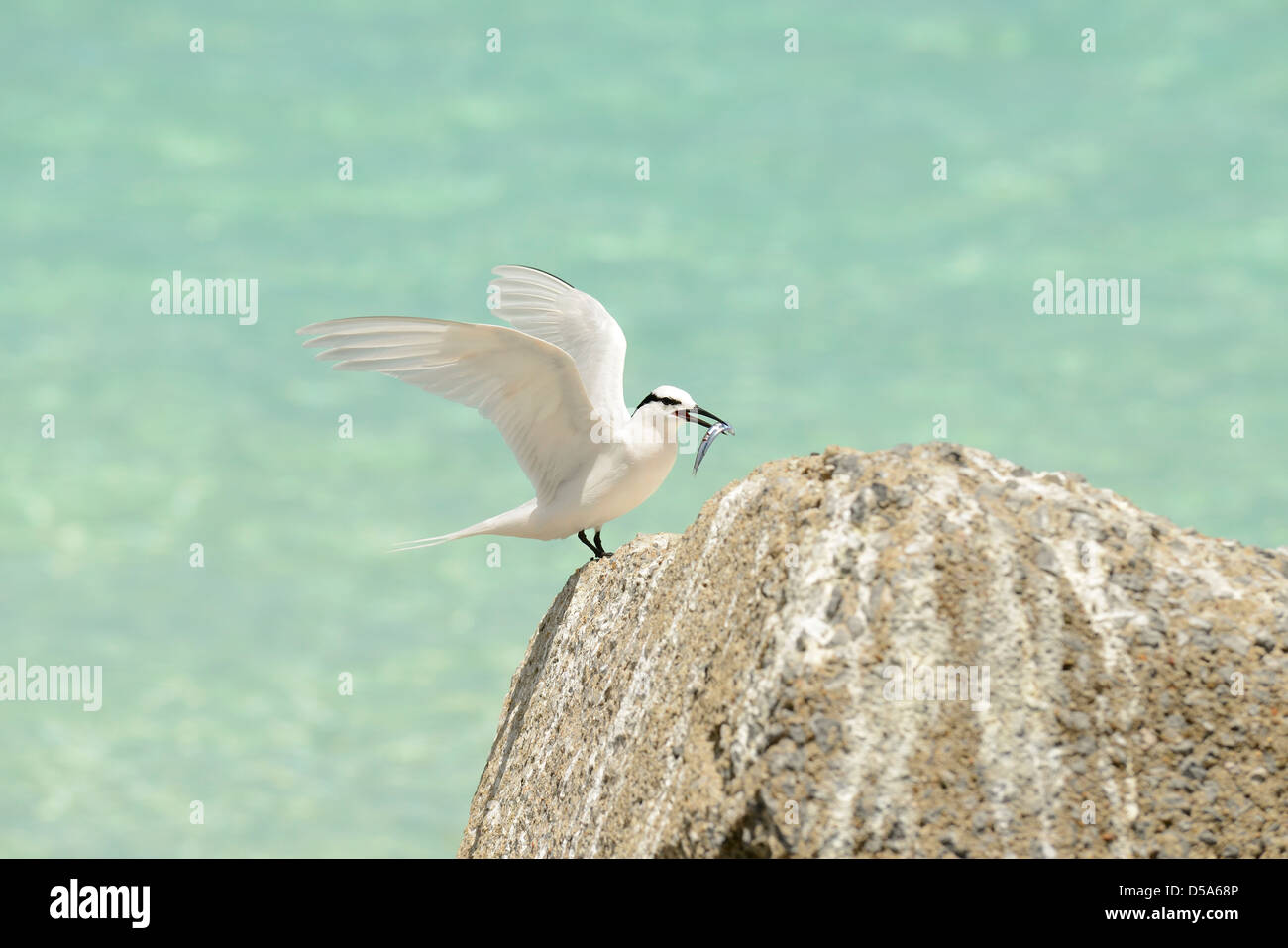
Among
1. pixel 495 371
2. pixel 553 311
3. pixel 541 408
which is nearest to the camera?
pixel 495 371

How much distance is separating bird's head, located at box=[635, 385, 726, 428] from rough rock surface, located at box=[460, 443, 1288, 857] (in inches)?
121

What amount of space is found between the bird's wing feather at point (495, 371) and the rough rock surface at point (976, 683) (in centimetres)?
322

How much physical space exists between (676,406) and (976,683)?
172 inches

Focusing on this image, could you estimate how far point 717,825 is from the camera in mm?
5117

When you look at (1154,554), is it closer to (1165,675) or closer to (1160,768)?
(1165,675)

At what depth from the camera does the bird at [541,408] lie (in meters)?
8.14


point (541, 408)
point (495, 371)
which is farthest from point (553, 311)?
point (495, 371)

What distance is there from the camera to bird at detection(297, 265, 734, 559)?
8141 millimetres

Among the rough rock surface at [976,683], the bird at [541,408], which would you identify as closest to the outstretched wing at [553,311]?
the bird at [541,408]

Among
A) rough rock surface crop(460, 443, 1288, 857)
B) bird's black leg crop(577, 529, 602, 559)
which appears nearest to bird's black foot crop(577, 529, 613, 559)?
bird's black leg crop(577, 529, 602, 559)

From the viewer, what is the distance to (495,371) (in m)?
8.81

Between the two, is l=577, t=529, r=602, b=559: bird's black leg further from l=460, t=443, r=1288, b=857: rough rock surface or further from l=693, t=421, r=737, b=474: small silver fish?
l=460, t=443, r=1288, b=857: rough rock surface

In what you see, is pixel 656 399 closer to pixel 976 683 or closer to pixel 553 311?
pixel 553 311
